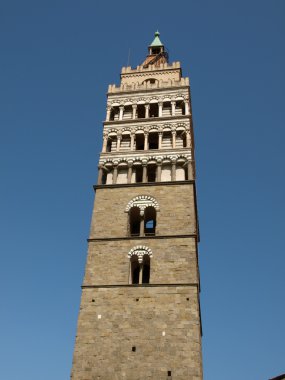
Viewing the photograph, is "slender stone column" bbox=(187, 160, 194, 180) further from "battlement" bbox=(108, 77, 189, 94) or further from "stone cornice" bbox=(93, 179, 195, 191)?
"battlement" bbox=(108, 77, 189, 94)

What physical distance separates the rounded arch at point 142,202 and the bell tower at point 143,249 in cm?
5

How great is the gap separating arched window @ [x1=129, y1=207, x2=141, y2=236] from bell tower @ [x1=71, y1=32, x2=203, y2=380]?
51 mm

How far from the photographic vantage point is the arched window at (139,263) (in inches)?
880

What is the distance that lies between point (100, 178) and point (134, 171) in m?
1.90

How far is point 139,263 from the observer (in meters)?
22.3

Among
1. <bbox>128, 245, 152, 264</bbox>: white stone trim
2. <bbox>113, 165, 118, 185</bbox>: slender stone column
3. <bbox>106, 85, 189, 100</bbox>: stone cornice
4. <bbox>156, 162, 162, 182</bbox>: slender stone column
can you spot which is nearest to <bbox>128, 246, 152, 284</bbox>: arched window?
<bbox>128, 245, 152, 264</bbox>: white stone trim

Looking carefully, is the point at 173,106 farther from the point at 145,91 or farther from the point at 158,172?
the point at 158,172

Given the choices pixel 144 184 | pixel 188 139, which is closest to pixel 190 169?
pixel 188 139

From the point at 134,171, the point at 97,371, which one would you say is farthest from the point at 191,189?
the point at 97,371

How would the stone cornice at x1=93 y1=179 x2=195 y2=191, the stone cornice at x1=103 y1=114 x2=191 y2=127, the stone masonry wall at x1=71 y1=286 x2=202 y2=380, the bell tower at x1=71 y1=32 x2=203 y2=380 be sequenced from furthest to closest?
the stone cornice at x1=103 y1=114 x2=191 y2=127 < the stone cornice at x1=93 y1=179 x2=195 y2=191 < the bell tower at x1=71 y1=32 x2=203 y2=380 < the stone masonry wall at x1=71 y1=286 x2=202 y2=380

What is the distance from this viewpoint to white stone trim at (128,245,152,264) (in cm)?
2241

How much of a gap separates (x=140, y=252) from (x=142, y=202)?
3.09 metres

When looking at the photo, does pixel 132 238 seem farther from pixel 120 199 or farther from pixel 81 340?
pixel 81 340

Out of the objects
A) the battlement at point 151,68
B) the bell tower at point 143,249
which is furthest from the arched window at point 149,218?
the battlement at point 151,68
